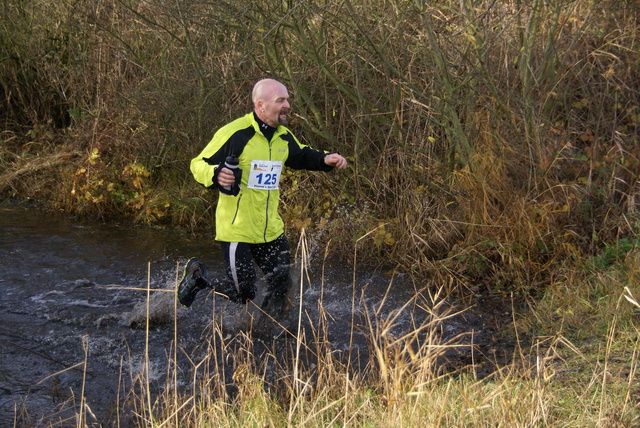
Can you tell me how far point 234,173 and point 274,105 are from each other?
23.4 inches

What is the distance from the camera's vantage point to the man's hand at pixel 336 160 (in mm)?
5340

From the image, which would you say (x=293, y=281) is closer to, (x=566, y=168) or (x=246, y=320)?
(x=246, y=320)

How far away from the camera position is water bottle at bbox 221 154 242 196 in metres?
4.77

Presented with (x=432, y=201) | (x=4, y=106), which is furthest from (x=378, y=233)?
(x=4, y=106)

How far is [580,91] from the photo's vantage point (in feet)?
25.8

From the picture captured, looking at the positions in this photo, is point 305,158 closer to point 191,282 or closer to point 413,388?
point 191,282

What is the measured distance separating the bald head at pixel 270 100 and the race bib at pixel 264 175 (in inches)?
12.2

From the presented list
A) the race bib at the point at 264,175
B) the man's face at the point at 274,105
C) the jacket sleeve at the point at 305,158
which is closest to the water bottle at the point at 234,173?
the race bib at the point at 264,175

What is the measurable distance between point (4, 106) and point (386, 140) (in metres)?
7.56

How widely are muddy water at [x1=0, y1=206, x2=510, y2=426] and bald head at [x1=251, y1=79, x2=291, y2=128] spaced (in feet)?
3.90

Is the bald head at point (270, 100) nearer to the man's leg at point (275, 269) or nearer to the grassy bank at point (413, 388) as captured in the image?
the man's leg at point (275, 269)

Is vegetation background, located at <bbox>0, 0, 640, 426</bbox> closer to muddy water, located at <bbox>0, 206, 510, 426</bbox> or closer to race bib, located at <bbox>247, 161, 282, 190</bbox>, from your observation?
muddy water, located at <bbox>0, 206, 510, 426</bbox>

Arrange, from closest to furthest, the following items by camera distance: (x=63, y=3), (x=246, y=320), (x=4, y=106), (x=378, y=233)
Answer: (x=246, y=320) → (x=378, y=233) → (x=63, y=3) → (x=4, y=106)

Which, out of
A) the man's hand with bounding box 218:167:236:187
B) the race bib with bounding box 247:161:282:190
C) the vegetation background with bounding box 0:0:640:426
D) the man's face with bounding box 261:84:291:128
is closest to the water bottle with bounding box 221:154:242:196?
the man's hand with bounding box 218:167:236:187
